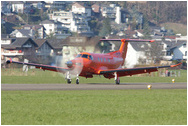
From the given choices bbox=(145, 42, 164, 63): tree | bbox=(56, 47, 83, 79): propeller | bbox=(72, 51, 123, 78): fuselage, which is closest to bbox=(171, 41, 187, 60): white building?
bbox=(145, 42, 164, 63): tree

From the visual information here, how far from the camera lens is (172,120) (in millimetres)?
18891

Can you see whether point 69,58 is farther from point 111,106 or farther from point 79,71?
point 111,106

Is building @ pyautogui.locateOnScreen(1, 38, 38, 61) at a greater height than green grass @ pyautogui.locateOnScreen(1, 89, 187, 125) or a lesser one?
greater

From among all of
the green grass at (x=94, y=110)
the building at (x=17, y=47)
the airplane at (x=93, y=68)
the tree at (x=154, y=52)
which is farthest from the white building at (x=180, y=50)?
the green grass at (x=94, y=110)

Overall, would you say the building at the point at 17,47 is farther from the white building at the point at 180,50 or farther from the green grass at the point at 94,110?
the green grass at the point at 94,110

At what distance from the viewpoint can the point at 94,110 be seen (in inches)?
853

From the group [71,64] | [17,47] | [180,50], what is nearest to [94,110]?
[71,64]

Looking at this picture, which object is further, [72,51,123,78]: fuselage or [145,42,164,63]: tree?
[145,42,164,63]: tree

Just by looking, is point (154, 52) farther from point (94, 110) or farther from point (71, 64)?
point (94, 110)

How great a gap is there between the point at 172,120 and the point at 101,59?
24937 millimetres

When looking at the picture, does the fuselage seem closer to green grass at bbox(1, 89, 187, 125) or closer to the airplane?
the airplane

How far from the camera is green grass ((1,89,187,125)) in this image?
1858 cm

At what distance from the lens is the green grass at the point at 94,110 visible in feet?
61.0

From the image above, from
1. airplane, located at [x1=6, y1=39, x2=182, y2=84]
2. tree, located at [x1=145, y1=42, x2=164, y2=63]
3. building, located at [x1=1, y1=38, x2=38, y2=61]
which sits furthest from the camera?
building, located at [x1=1, y1=38, x2=38, y2=61]
